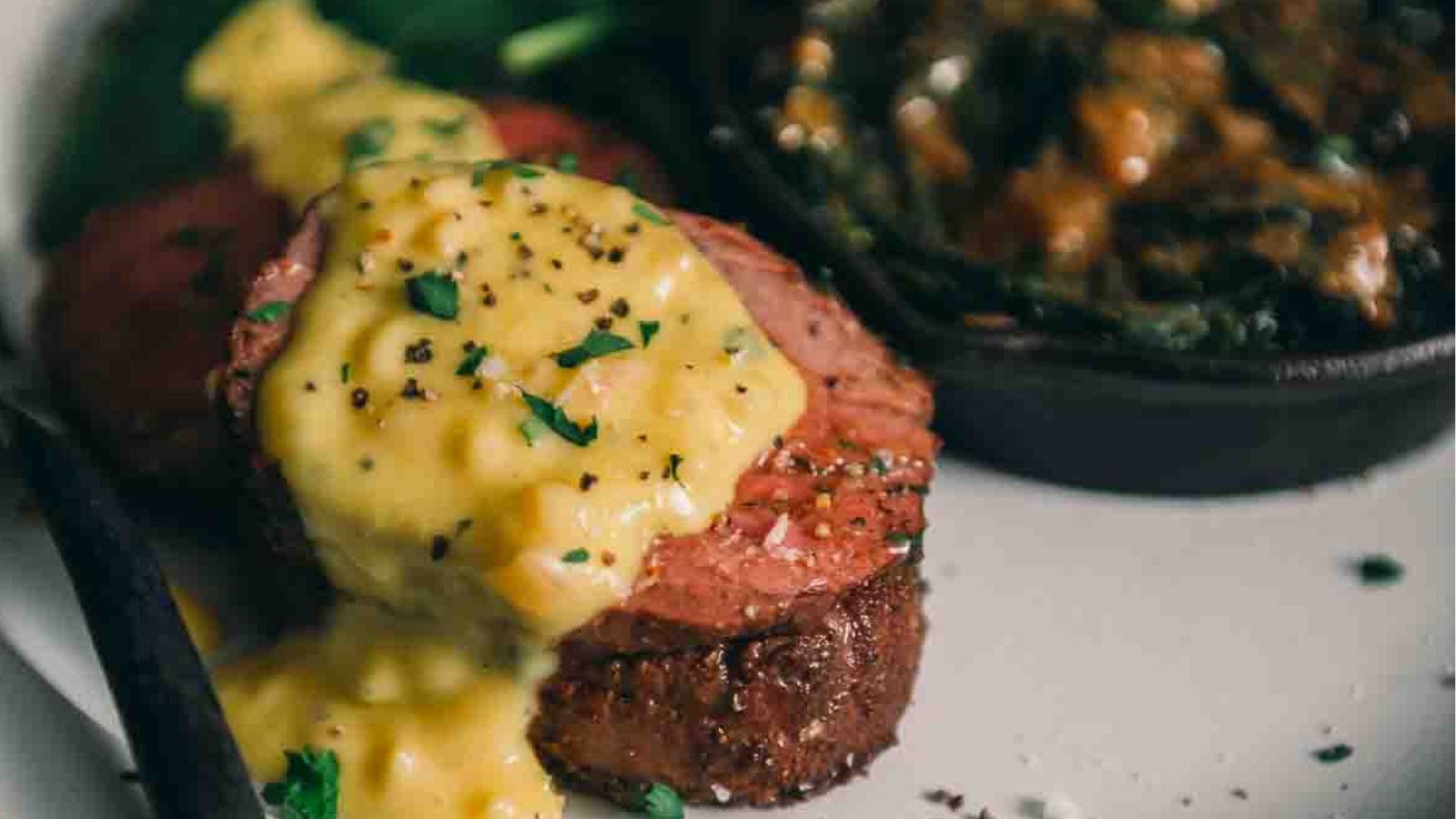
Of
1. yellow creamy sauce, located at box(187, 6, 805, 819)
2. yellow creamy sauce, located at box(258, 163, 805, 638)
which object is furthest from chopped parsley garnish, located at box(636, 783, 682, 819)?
yellow creamy sauce, located at box(258, 163, 805, 638)

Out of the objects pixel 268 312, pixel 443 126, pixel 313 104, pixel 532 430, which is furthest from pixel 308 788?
pixel 313 104

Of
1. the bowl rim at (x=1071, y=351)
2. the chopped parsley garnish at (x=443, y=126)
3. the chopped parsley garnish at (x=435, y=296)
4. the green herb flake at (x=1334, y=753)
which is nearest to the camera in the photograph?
the chopped parsley garnish at (x=435, y=296)

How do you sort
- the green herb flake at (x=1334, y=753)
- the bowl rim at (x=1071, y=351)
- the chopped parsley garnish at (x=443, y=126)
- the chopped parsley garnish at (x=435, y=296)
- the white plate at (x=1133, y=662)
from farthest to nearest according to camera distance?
the chopped parsley garnish at (x=443, y=126), the bowl rim at (x=1071, y=351), the green herb flake at (x=1334, y=753), the white plate at (x=1133, y=662), the chopped parsley garnish at (x=435, y=296)

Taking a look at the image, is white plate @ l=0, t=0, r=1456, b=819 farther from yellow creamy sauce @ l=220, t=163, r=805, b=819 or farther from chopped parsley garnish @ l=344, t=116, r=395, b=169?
chopped parsley garnish @ l=344, t=116, r=395, b=169

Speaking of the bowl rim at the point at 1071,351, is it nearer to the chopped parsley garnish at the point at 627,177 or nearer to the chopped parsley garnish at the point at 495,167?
the chopped parsley garnish at the point at 627,177

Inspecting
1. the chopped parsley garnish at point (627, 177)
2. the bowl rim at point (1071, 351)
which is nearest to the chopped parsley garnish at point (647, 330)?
the bowl rim at point (1071, 351)

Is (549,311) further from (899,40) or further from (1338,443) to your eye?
(1338,443)

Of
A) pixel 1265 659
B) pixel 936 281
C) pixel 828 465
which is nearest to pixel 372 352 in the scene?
pixel 828 465
